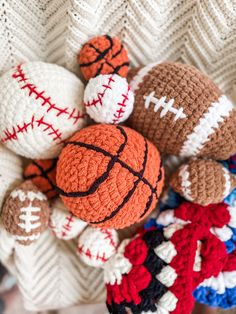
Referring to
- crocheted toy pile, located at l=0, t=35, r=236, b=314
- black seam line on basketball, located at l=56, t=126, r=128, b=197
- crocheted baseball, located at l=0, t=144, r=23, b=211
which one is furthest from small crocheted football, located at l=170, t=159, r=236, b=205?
crocheted baseball, located at l=0, t=144, r=23, b=211

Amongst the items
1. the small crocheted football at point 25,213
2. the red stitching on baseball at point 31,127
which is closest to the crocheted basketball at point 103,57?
the red stitching on baseball at point 31,127

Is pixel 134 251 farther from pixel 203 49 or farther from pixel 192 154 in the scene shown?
pixel 203 49

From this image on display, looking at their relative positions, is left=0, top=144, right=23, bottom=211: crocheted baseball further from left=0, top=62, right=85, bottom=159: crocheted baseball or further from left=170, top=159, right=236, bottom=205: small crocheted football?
left=170, top=159, right=236, bottom=205: small crocheted football

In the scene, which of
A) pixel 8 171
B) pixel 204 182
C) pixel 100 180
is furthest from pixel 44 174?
pixel 204 182

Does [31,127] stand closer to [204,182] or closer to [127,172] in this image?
[127,172]

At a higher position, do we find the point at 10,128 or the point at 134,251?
the point at 10,128

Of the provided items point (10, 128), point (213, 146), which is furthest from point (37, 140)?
point (213, 146)
